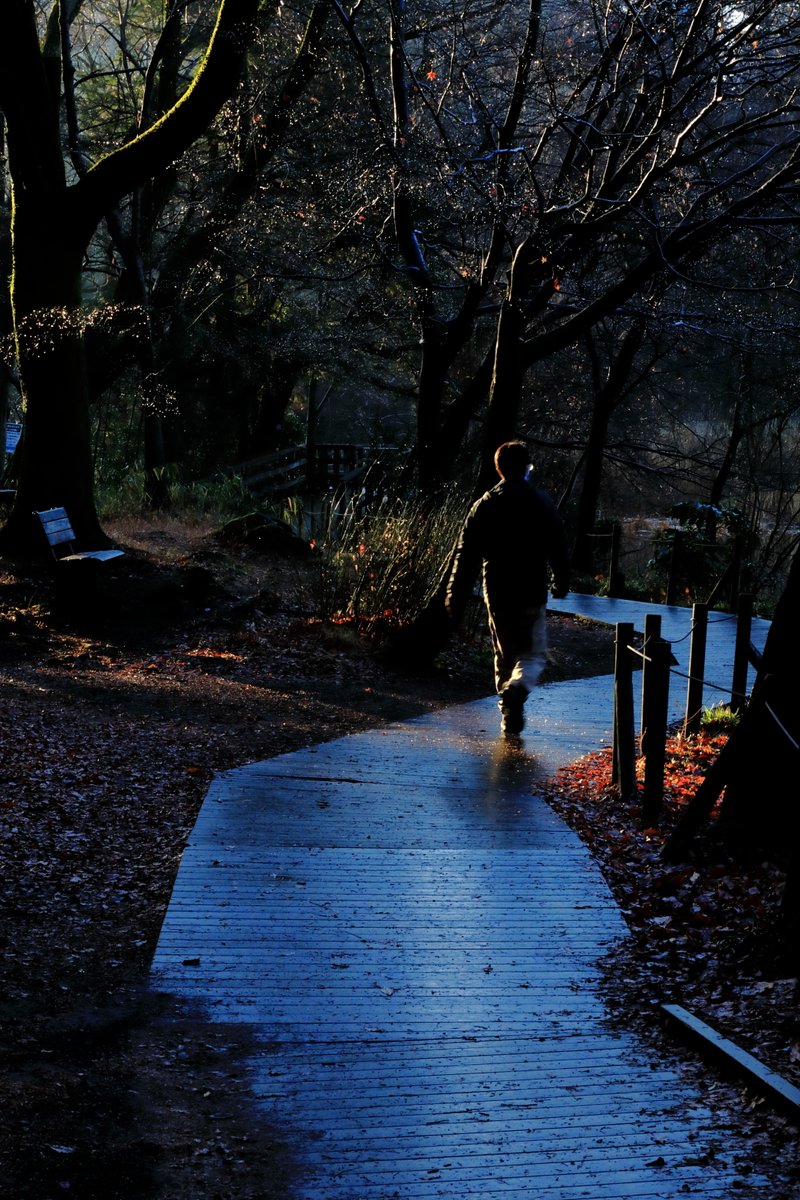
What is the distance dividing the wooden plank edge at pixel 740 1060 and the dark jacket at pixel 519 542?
551 centimetres

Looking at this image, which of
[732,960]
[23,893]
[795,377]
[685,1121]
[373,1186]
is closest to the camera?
[373,1186]

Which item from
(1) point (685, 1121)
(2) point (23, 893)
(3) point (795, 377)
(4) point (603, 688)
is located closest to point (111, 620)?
(4) point (603, 688)

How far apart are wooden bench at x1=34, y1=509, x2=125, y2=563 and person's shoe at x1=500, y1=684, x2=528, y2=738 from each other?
6101 millimetres

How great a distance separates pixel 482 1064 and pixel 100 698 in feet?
24.3

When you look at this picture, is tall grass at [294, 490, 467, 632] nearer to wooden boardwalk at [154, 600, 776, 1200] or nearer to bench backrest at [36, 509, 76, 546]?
bench backrest at [36, 509, 76, 546]

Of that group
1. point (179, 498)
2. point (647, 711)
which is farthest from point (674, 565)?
point (647, 711)

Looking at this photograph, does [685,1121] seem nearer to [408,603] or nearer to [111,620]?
[408,603]

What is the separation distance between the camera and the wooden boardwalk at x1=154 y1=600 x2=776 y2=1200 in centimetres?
355

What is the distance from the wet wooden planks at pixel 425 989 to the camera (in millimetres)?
3557

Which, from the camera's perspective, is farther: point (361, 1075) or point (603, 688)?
point (603, 688)

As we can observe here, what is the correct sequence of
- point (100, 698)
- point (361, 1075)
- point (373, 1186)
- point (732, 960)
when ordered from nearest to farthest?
point (373, 1186) < point (361, 1075) < point (732, 960) < point (100, 698)

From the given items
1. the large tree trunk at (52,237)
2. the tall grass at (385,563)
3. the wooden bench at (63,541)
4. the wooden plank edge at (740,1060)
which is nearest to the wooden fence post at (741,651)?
the tall grass at (385,563)

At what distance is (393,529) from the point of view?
14086mm

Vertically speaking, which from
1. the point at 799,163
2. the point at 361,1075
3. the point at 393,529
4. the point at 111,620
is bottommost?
the point at 361,1075
